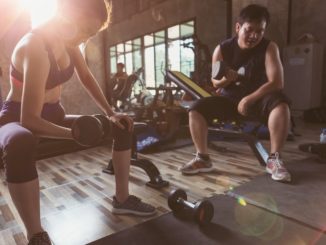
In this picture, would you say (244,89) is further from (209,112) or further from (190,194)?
(190,194)

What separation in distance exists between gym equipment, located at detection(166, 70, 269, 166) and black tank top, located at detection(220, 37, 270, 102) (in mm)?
351

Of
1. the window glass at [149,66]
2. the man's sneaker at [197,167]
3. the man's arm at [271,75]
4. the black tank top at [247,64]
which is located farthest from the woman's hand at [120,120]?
the window glass at [149,66]

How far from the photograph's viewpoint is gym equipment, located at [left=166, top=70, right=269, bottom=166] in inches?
86.0

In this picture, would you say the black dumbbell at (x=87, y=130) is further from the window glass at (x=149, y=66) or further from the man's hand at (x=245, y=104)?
the window glass at (x=149, y=66)

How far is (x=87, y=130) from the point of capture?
0.98 meters

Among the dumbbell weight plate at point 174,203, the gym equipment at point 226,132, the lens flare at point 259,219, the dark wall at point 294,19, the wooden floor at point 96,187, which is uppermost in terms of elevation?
the dark wall at point 294,19

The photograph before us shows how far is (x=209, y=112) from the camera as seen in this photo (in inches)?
83.4

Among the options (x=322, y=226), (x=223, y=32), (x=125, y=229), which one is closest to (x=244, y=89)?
(x=322, y=226)

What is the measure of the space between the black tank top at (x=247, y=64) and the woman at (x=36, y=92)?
1116mm

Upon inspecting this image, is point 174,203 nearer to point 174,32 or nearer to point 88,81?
point 88,81

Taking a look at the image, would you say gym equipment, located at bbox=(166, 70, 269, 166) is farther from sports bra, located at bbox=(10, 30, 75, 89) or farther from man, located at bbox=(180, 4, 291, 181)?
sports bra, located at bbox=(10, 30, 75, 89)

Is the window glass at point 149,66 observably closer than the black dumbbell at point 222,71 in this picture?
No

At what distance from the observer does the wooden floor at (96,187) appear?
133cm

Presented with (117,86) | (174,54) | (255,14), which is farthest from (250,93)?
(174,54)
